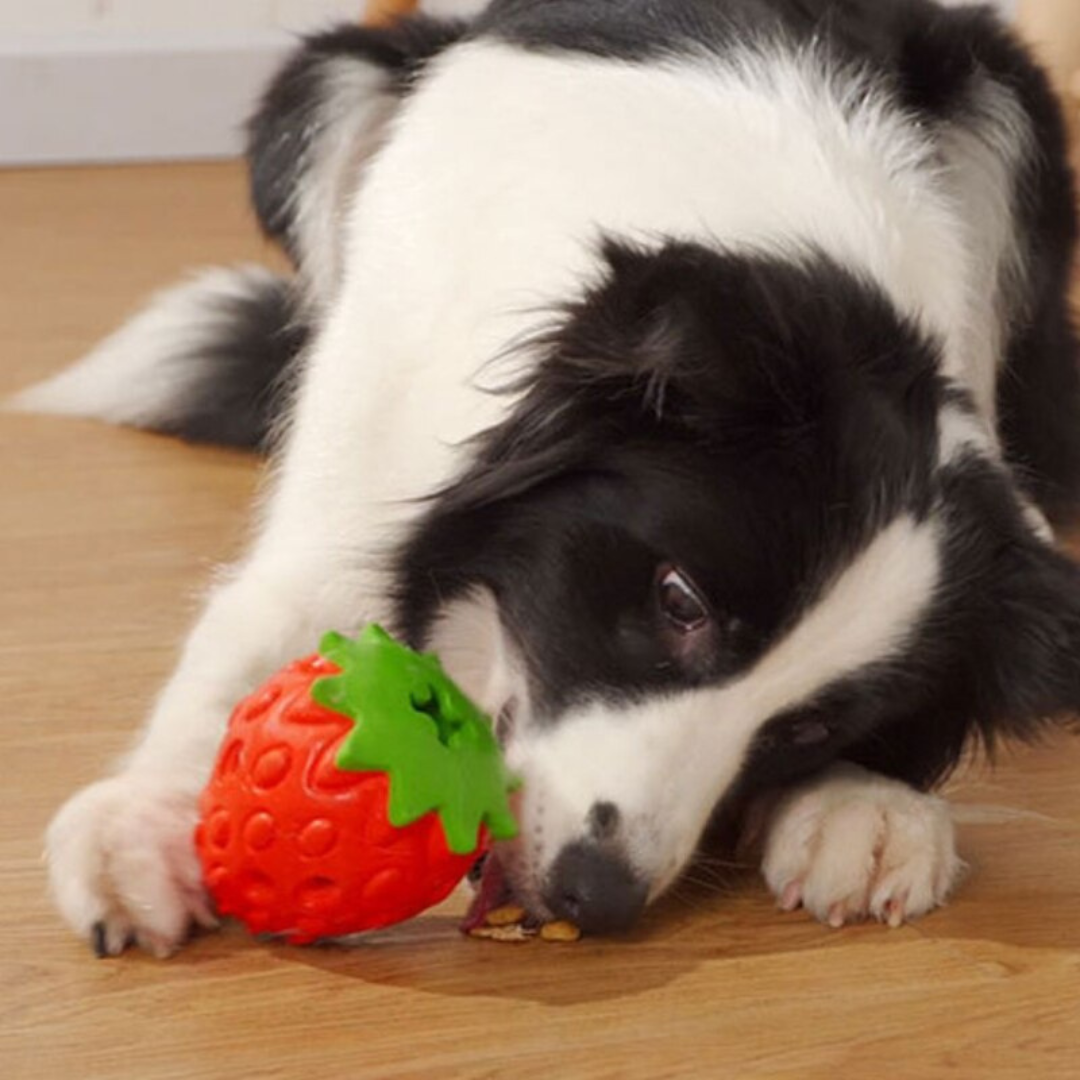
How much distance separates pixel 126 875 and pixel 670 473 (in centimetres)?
51

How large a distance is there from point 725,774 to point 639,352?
329 millimetres

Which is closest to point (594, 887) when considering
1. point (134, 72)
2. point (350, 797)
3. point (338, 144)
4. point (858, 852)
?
point (350, 797)

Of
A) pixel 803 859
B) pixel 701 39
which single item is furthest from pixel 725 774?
pixel 701 39

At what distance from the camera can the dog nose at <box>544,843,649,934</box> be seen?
168cm

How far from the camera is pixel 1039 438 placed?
270 centimetres

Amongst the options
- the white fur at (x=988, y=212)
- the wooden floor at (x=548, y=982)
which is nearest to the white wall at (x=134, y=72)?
the white fur at (x=988, y=212)

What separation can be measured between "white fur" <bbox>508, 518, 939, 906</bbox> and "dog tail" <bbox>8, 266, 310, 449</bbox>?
1339 millimetres

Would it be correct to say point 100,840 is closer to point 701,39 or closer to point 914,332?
point 914,332

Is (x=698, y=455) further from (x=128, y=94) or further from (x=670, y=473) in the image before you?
(x=128, y=94)

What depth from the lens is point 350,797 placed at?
1.63 meters

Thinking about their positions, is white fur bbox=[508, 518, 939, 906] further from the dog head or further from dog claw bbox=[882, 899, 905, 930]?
dog claw bbox=[882, 899, 905, 930]

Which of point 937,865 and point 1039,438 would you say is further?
point 1039,438

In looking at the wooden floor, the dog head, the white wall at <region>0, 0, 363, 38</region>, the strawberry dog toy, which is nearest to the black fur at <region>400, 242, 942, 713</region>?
the dog head

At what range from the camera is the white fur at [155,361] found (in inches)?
122
